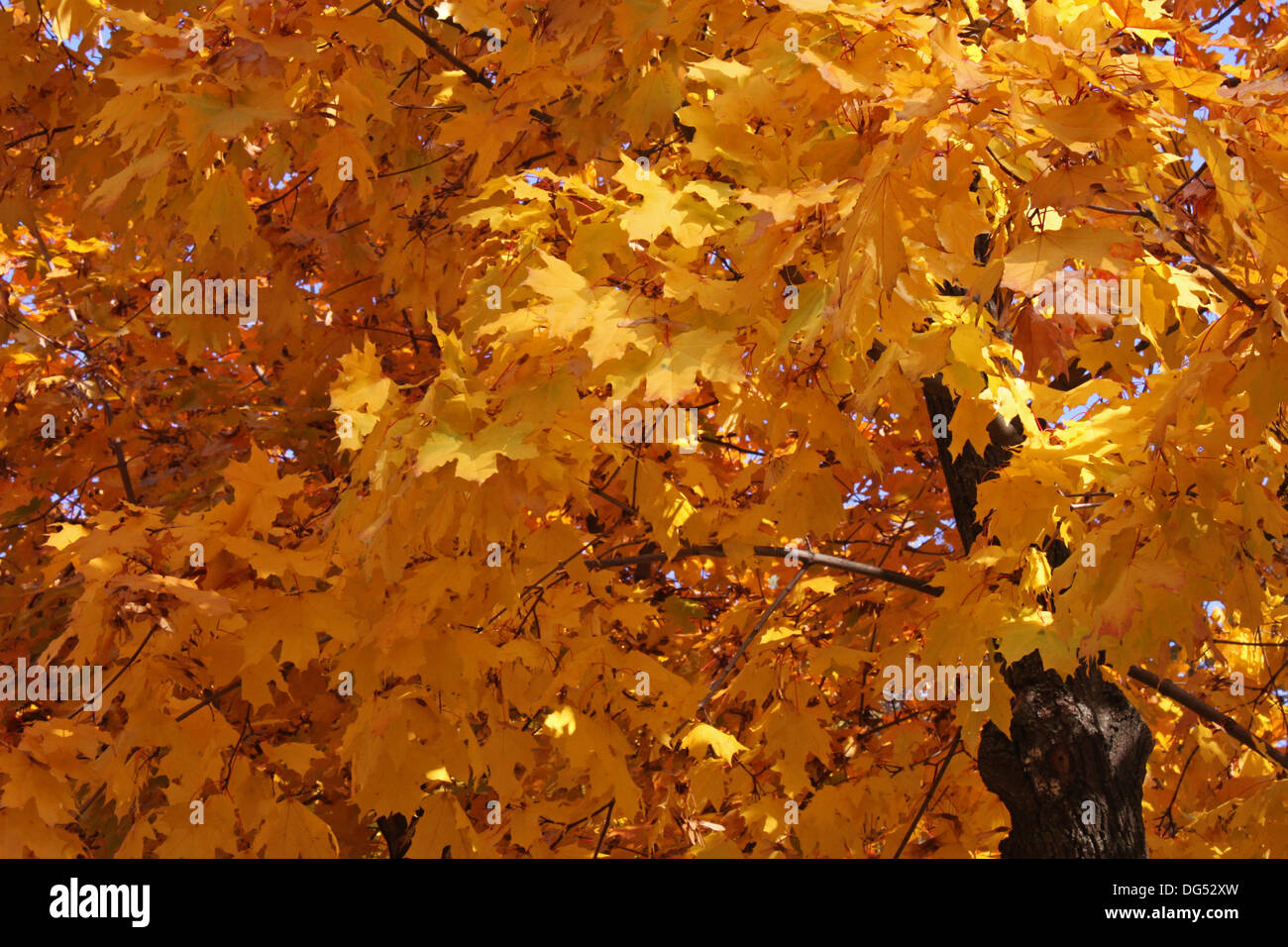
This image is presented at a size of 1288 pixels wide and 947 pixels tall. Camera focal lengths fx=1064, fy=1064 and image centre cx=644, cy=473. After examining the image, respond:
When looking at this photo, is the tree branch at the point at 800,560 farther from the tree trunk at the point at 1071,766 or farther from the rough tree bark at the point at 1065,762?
the tree trunk at the point at 1071,766

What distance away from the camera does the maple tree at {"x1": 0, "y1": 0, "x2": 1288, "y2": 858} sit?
7.60ft

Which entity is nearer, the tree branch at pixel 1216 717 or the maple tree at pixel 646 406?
the maple tree at pixel 646 406

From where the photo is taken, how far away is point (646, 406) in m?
2.84

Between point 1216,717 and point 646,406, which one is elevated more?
point 646,406

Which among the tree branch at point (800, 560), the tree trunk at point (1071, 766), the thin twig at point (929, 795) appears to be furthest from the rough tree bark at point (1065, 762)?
the tree branch at point (800, 560)

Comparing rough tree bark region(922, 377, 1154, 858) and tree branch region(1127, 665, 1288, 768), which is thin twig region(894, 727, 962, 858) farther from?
tree branch region(1127, 665, 1288, 768)

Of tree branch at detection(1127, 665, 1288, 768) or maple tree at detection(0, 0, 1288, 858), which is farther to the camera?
tree branch at detection(1127, 665, 1288, 768)

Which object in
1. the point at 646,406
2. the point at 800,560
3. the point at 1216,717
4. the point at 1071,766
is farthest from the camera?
the point at 800,560

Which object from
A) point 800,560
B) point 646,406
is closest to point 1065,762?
point 800,560

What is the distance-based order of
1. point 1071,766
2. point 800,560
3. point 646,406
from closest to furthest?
point 646,406, point 1071,766, point 800,560

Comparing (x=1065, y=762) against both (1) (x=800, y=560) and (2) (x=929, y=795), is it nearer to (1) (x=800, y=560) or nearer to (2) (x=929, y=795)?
(2) (x=929, y=795)

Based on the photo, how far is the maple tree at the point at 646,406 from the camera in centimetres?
232

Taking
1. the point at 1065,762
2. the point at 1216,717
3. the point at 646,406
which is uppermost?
the point at 646,406

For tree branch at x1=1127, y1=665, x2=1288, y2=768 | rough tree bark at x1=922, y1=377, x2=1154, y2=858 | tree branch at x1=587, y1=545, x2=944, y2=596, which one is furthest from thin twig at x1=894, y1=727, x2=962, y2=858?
tree branch at x1=1127, y1=665, x2=1288, y2=768
